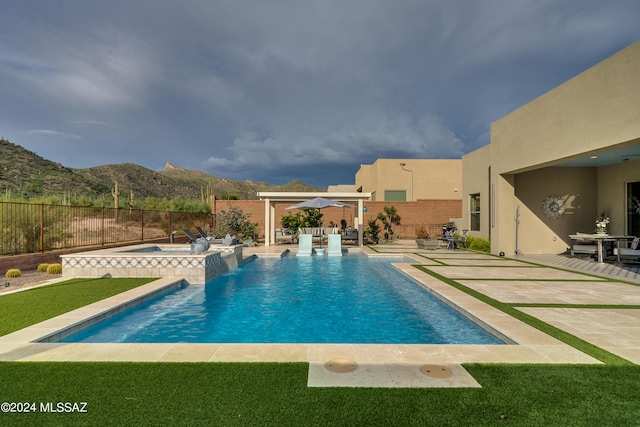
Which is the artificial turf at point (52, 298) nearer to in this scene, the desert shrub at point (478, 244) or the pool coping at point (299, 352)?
the pool coping at point (299, 352)

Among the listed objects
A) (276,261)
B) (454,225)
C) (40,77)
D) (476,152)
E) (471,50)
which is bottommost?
(276,261)

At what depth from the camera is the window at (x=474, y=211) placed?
51.6 feet

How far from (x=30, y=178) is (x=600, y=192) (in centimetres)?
3934

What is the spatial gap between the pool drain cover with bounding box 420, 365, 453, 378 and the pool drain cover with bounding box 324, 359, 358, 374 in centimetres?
66

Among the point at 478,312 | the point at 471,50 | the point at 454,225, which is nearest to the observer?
the point at 478,312

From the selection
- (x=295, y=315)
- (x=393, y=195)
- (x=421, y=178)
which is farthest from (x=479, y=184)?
(x=421, y=178)

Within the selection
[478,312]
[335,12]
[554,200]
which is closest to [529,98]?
[554,200]

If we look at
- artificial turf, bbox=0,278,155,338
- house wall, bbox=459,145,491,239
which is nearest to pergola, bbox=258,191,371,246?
house wall, bbox=459,145,491,239

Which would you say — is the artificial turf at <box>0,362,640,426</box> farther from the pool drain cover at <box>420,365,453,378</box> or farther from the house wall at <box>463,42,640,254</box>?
the house wall at <box>463,42,640,254</box>

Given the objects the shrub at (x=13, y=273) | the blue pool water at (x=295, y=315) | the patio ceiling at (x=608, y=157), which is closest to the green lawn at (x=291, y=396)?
the blue pool water at (x=295, y=315)

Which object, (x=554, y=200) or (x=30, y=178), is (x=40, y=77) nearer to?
(x=30, y=178)

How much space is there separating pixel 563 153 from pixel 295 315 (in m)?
8.87

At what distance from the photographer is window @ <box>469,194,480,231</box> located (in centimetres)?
1574

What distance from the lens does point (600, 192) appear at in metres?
12.8
